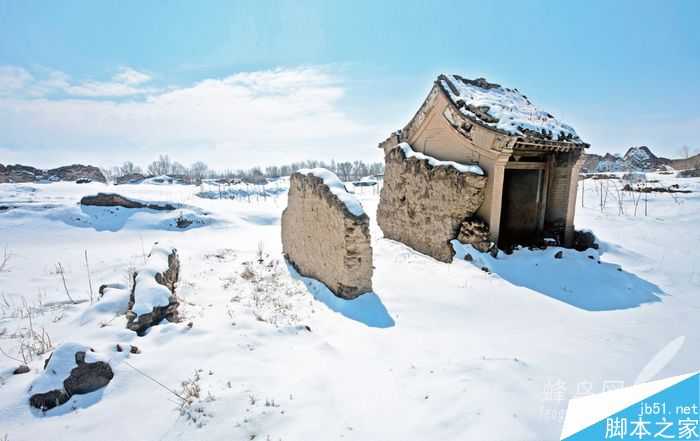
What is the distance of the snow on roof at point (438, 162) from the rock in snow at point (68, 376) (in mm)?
7050

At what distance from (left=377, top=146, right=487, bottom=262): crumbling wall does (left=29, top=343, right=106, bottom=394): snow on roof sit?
263 inches

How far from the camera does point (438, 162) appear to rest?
7.73 meters

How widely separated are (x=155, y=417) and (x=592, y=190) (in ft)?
76.9

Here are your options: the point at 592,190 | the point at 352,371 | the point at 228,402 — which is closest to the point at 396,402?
the point at 352,371

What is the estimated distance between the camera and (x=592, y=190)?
18.6 meters

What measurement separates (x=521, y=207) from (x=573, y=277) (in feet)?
8.59

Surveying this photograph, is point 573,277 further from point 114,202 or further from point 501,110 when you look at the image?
point 114,202

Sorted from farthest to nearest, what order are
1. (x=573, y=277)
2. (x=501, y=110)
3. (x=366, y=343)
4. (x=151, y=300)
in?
(x=501, y=110), (x=573, y=277), (x=151, y=300), (x=366, y=343)

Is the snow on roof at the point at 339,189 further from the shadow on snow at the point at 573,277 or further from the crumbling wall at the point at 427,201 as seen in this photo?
the shadow on snow at the point at 573,277

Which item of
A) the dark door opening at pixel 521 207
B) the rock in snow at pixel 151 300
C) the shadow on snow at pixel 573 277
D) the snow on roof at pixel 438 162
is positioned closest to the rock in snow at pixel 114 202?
the rock in snow at pixel 151 300

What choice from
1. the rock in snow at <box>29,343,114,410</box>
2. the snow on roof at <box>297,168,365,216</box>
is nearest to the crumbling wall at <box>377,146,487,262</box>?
the snow on roof at <box>297,168,365,216</box>

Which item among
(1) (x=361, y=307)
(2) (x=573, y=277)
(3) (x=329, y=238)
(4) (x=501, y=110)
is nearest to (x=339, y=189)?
(3) (x=329, y=238)

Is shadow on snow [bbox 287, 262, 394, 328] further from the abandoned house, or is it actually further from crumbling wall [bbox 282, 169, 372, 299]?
the abandoned house

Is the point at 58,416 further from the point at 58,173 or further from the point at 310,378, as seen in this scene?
the point at 58,173
